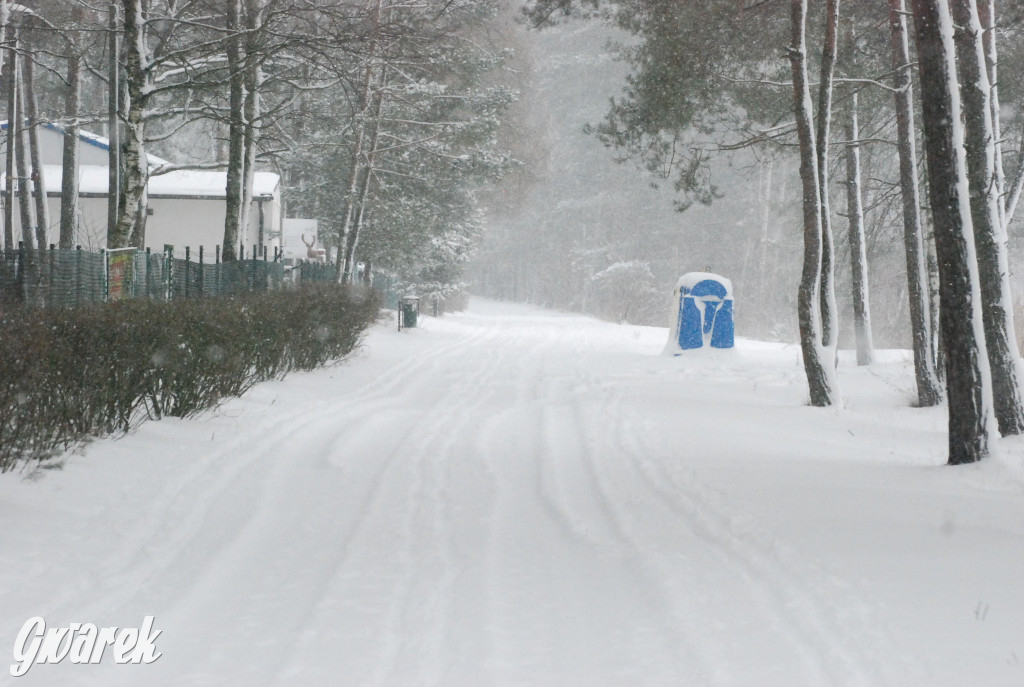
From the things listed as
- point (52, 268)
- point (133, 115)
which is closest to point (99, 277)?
point (52, 268)

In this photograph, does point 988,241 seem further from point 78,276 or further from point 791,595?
point 78,276

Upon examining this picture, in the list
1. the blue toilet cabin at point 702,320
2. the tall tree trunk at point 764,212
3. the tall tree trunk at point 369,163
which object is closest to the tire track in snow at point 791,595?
the blue toilet cabin at point 702,320

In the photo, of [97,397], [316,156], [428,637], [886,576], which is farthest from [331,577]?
[316,156]

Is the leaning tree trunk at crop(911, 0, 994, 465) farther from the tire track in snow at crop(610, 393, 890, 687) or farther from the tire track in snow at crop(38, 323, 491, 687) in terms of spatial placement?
the tire track in snow at crop(38, 323, 491, 687)

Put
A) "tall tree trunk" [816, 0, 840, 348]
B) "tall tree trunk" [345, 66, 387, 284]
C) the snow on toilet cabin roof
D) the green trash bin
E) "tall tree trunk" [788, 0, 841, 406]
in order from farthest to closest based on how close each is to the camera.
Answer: the green trash bin < "tall tree trunk" [345, 66, 387, 284] < the snow on toilet cabin roof < "tall tree trunk" [788, 0, 841, 406] < "tall tree trunk" [816, 0, 840, 348]

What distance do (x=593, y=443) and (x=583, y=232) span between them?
213 ft

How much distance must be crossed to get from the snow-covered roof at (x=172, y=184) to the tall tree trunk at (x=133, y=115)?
2307 centimetres

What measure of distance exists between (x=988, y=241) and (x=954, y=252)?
5.50 feet

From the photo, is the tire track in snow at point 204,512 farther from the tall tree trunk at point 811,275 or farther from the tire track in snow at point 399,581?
the tall tree trunk at point 811,275

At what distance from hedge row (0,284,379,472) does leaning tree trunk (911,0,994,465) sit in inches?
268

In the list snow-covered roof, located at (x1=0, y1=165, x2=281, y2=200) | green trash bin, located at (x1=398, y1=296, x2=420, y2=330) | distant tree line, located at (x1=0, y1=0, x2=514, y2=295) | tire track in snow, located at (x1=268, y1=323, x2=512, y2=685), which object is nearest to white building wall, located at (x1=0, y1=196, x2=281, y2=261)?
snow-covered roof, located at (x1=0, y1=165, x2=281, y2=200)

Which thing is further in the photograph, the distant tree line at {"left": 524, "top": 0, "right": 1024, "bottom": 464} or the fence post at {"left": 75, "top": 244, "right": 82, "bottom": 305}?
the fence post at {"left": 75, "top": 244, "right": 82, "bottom": 305}

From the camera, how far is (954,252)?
28.1ft

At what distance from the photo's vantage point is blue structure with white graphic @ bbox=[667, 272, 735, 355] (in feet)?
79.4
